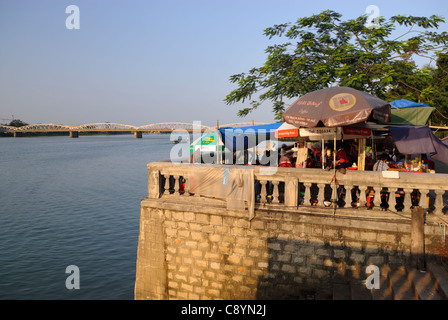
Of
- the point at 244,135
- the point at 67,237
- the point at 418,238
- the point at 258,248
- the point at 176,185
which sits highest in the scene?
the point at 244,135

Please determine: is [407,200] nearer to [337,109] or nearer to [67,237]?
[337,109]

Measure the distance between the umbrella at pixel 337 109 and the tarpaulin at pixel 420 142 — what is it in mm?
840

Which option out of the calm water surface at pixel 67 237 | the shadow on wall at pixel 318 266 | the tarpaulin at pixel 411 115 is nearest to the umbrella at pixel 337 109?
the tarpaulin at pixel 411 115

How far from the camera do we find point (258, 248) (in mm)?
8062

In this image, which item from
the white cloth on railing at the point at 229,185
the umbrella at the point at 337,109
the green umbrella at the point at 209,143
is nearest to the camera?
the umbrella at the point at 337,109

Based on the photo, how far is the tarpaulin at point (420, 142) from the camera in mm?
8219

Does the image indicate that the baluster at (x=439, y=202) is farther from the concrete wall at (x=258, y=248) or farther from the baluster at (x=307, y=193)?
the baluster at (x=307, y=193)

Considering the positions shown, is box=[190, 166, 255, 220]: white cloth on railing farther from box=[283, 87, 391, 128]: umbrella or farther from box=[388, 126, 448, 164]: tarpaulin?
box=[388, 126, 448, 164]: tarpaulin

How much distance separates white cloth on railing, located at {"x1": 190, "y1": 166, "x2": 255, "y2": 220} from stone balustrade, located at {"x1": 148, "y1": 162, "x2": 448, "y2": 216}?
11 cm

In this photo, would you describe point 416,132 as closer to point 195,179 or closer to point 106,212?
point 195,179

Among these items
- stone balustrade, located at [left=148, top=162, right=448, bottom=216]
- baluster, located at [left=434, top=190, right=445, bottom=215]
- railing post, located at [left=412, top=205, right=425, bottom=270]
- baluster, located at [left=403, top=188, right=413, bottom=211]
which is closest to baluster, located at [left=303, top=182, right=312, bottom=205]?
stone balustrade, located at [left=148, top=162, right=448, bottom=216]

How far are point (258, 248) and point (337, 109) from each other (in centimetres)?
371

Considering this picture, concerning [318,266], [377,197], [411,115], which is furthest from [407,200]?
[411,115]
